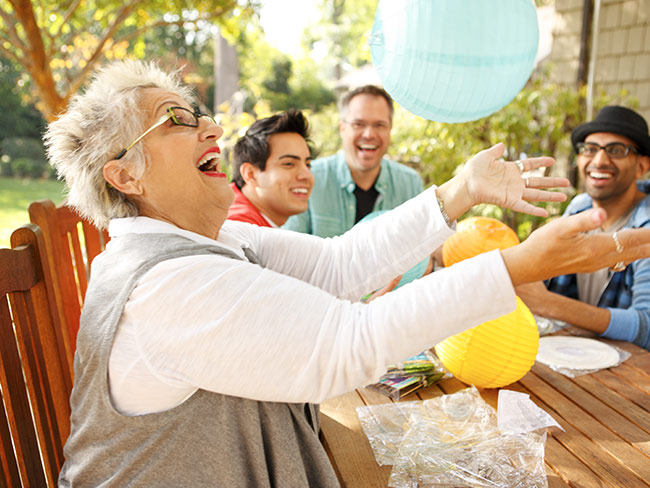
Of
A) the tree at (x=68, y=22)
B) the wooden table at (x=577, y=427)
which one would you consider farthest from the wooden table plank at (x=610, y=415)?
the tree at (x=68, y=22)

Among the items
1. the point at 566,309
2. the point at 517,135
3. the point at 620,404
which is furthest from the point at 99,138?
the point at 517,135

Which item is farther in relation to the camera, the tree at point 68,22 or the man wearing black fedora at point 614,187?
the tree at point 68,22

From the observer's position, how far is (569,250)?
0.88m

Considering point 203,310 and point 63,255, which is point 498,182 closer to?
point 203,310

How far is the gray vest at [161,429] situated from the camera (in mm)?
956

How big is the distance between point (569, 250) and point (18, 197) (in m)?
12.1

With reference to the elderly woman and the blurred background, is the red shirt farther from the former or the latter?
the elderly woman

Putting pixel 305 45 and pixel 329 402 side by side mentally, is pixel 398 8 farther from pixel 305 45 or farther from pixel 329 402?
pixel 305 45

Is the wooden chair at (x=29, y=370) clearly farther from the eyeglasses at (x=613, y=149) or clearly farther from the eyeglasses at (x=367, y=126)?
the eyeglasses at (x=613, y=149)

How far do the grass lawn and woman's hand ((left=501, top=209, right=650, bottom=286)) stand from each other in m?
6.94

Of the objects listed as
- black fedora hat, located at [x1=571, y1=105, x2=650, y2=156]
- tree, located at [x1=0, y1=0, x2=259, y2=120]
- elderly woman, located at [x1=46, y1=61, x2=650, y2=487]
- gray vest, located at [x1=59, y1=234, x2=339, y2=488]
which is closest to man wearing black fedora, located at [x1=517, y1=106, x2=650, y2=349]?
black fedora hat, located at [x1=571, y1=105, x2=650, y2=156]

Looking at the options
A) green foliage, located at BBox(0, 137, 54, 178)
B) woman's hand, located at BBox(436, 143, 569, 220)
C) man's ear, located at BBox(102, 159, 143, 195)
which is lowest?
green foliage, located at BBox(0, 137, 54, 178)

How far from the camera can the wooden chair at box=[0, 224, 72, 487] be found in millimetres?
1117

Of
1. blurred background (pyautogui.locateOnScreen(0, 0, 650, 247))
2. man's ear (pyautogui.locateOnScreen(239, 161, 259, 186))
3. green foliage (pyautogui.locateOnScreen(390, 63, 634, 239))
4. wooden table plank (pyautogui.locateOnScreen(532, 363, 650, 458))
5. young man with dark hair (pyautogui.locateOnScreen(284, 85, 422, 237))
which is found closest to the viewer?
wooden table plank (pyautogui.locateOnScreen(532, 363, 650, 458))
